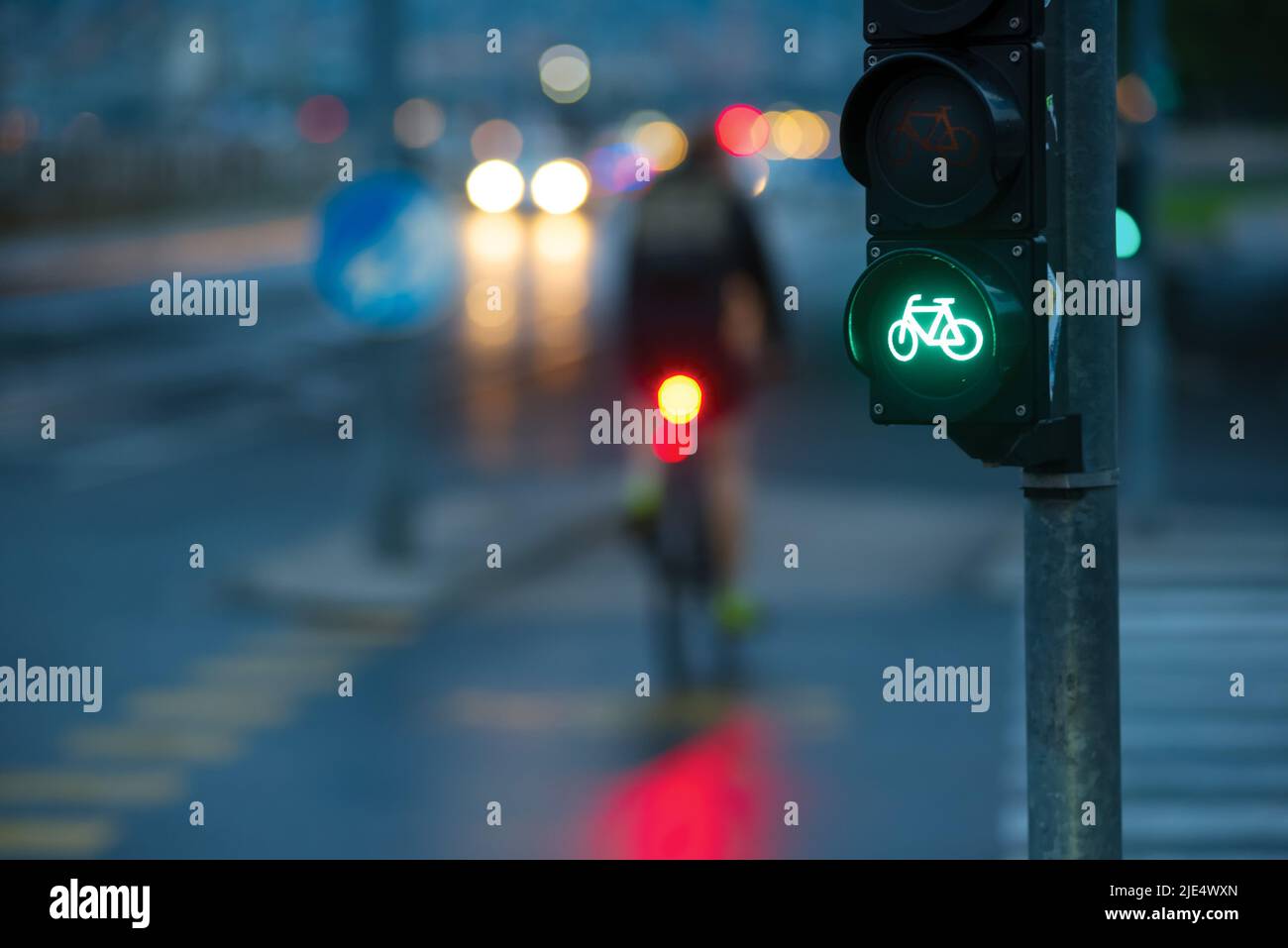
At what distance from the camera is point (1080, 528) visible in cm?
411

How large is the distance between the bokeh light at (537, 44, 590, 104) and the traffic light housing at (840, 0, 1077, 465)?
9331 cm

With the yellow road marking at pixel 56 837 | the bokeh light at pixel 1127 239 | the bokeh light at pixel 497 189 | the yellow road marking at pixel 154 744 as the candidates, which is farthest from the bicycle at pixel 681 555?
the bokeh light at pixel 497 189

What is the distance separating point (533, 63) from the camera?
109m

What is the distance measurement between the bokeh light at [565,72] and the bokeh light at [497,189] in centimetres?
2652

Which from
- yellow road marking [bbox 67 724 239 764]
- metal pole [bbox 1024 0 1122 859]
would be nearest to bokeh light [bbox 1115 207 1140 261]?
metal pole [bbox 1024 0 1122 859]

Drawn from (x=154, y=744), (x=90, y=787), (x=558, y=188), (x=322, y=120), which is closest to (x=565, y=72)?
(x=322, y=120)

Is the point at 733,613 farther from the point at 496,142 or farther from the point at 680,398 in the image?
the point at 496,142

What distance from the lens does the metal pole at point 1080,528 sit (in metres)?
4.09

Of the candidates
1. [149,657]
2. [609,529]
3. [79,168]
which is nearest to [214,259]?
[79,168]

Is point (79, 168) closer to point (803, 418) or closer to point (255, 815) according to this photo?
point (803, 418)

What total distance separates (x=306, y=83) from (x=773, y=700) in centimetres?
8641

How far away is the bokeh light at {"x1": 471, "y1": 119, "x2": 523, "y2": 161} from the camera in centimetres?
7556

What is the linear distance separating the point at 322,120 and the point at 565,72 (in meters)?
16.4
